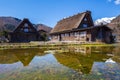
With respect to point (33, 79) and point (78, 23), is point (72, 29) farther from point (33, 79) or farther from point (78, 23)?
point (33, 79)

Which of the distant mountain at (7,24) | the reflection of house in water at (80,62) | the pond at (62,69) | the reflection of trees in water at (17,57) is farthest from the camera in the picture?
the distant mountain at (7,24)

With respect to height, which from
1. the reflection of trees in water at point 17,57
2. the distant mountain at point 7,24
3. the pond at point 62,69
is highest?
the distant mountain at point 7,24

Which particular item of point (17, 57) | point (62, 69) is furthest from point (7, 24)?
point (62, 69)

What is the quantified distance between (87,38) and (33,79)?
3414cm

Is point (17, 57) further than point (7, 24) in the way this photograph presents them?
No

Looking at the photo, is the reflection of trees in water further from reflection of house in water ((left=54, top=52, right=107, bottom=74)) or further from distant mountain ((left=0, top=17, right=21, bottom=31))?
distant mountain ((left=0, top=17, right=21, bottom=31))

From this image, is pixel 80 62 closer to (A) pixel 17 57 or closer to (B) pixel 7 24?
(A) pixel 17 57

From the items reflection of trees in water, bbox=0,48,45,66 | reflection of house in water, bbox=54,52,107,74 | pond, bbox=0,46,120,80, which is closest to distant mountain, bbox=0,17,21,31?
reflection of trees in water, bbox=0,48,45,66

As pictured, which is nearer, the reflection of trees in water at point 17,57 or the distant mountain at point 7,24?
the reflection of trees in water at point 17,57

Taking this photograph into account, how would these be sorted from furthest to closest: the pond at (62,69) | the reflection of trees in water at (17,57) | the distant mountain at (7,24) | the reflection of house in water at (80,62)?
the distant mountain at (7,24)
the reflection of trees in water at (17,57)
the reflection of house in water at (80,62)
the pond at (62,69)

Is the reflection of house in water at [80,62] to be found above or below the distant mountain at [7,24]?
below

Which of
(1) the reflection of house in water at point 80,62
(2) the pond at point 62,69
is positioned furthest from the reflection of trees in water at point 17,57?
(1) the reflection of house in water at point 80,62

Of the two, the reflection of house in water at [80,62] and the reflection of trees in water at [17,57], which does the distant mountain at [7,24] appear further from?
the reflection of house in water at [80,62]

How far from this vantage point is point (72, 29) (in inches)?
1887
